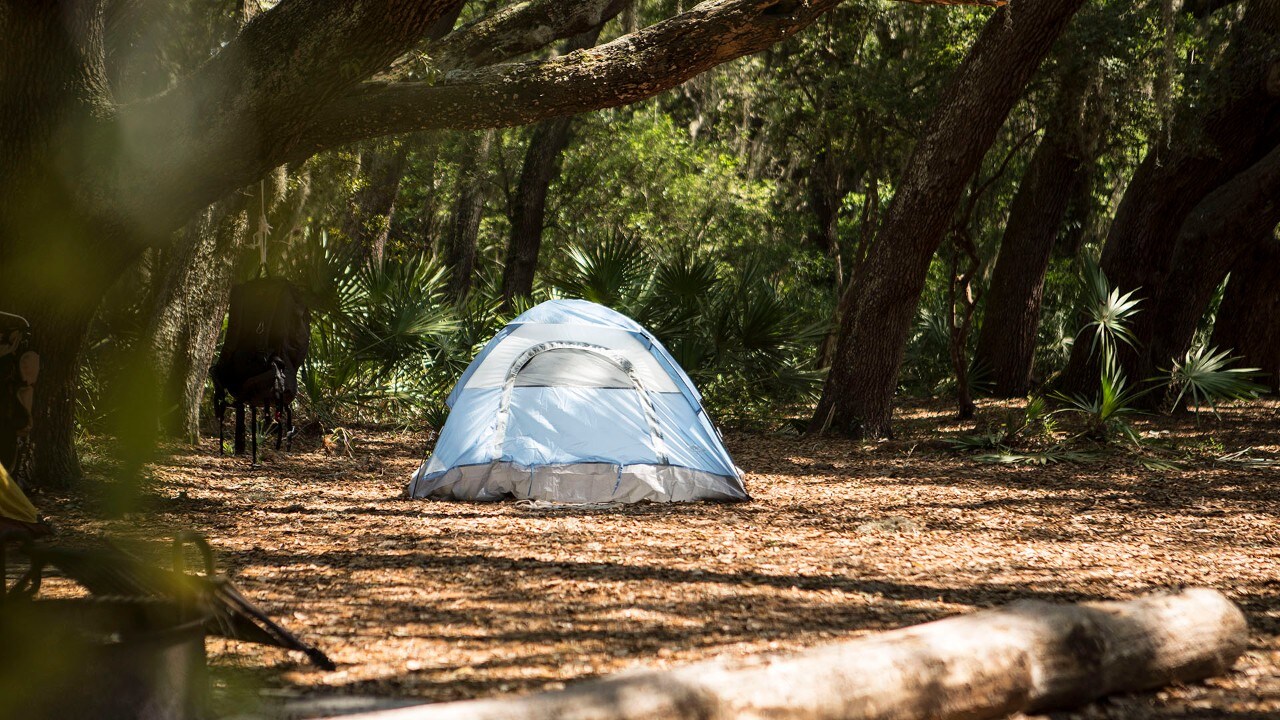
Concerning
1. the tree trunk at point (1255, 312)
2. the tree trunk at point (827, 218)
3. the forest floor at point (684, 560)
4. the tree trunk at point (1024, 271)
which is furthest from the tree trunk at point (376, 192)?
the tree trunk at point (1255, 312)

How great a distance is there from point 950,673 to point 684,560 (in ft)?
8.35

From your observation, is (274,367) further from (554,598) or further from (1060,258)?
(1060,258)

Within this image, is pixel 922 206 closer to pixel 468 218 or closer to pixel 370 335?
pixel 370 335

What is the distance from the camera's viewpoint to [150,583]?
3016 millimetres

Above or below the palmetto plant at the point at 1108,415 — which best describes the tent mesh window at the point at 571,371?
above

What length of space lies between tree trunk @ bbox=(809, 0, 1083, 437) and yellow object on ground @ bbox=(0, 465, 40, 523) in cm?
789

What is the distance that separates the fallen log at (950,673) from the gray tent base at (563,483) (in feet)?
13.5

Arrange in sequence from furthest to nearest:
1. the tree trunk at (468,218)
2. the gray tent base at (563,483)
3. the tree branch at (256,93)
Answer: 1. the tree trunk at (468,218)
2. the gray tent base at (563,483)
3. the tree branch at (256,93)

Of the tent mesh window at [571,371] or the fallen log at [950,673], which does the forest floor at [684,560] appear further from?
the tent mesh window at [571,371]

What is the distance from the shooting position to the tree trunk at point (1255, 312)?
1390cm

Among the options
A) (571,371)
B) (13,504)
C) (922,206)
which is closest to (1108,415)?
(922,206)

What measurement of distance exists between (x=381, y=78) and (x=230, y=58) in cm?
110

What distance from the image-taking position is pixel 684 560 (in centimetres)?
569

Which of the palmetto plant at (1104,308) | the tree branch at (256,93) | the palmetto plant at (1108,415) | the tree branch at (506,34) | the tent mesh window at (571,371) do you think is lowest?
the palmetto plant at (1108,415)
